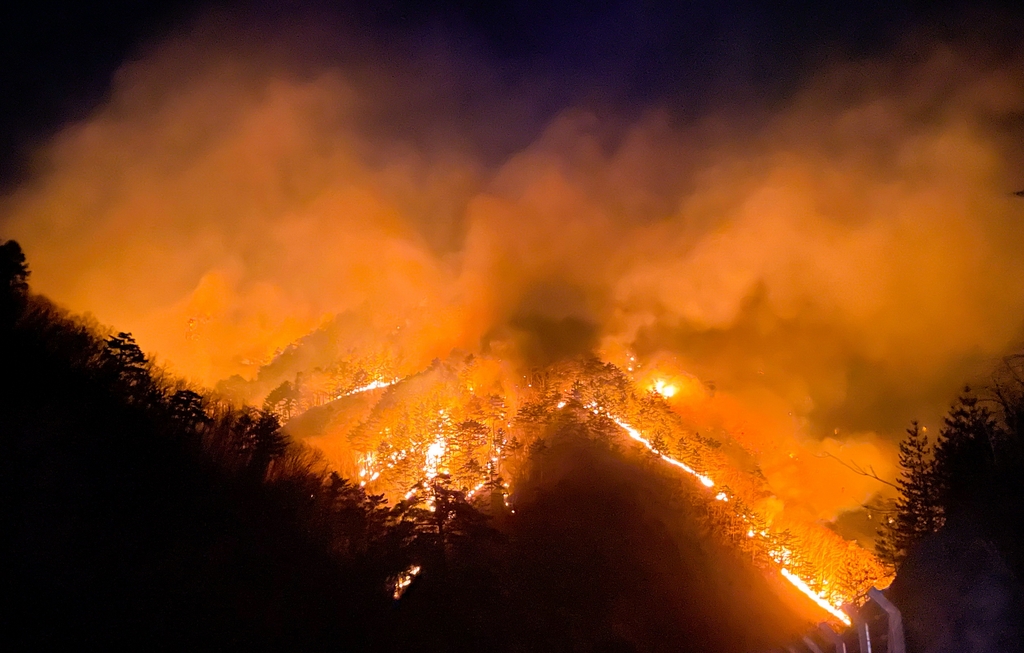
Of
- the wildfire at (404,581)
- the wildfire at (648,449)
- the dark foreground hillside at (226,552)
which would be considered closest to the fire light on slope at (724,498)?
the wildfire at (648,449)

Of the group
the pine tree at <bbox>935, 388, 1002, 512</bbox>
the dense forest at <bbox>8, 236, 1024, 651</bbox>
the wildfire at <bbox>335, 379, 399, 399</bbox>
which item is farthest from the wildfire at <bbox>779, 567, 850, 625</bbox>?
the wildfire at <bbox>335, 379, 399, 399</bbox>

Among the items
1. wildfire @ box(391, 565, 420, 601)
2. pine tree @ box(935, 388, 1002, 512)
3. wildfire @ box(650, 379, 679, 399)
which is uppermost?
wildfire @ box(650, 379, 679, 399)

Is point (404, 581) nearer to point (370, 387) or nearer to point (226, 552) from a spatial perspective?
point (226, 552)

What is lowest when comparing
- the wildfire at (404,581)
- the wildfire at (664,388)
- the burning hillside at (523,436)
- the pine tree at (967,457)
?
the wildfire at (404,581)

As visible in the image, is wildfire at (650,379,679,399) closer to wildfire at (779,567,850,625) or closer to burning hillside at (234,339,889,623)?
burning hillside at (234,339,889,623)

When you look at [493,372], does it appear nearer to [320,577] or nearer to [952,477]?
[320,577]

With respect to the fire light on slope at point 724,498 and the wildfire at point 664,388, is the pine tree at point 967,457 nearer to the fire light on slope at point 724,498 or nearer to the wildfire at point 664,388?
the fire light on slope at point 724,498

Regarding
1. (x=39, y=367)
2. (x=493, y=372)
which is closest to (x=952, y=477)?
(x=39, y=367)
